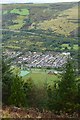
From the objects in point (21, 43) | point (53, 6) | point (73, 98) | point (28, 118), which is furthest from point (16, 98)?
point (53, 6)

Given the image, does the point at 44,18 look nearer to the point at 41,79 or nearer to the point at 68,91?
the point at 41,79

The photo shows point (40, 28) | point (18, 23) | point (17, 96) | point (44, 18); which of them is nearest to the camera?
point (17, 96)

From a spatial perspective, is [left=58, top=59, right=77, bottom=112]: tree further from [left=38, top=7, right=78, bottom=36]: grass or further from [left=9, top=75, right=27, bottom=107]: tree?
[left=38, top=7, right=78, bottom=36]: grass

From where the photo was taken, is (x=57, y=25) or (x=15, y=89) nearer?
(x=15, y=89)

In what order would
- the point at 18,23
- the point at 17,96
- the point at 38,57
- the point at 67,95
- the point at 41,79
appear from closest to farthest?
the point at 67,95
the point at 17,96
the point at 41,79
the point at 38,57
the point at 18,23

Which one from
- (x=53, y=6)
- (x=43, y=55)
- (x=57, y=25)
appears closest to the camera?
(x=43, y=55)

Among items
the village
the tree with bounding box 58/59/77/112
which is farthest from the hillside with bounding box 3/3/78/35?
the tree with bounding box 58/59/77/112

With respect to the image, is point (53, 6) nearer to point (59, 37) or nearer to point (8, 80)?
point (59, 37)

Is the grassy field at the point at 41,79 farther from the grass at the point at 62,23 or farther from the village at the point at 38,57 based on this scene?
the grass at the point at 62,23

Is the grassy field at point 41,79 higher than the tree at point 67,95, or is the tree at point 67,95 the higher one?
the tree at point 67,95

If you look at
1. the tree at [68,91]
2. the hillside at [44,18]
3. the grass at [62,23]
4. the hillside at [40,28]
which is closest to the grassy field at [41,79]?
the tree at [68,91]

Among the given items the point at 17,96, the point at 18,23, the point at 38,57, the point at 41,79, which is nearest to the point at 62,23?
the point at 18,23
